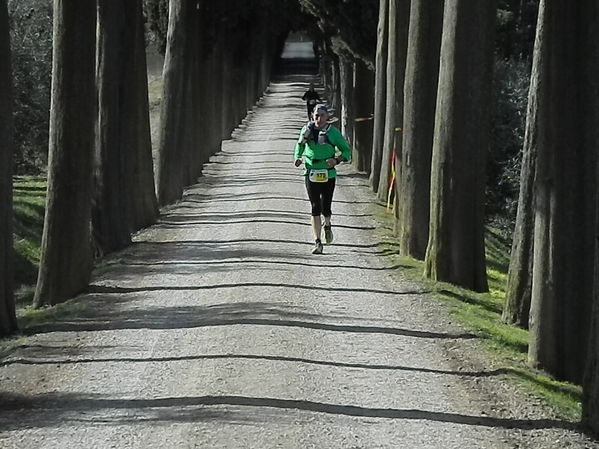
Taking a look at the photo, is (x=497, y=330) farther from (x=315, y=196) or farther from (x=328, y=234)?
(x=328, y=234)

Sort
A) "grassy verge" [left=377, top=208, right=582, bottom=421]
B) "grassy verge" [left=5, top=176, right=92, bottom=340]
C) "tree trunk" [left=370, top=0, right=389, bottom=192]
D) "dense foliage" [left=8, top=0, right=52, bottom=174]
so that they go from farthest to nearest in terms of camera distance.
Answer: "dense foliage" [left=8, top=0, right=52, bottom=174], "tree trunk" [left=370, top=0, right=389, bottom=192], "grassy verge" [left=5, top=176, right=92, bottom=340], "grassy verge" [left=377, top=208, right=582, bottom=421]

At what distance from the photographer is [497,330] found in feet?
43.5

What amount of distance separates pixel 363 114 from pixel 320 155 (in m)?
19.3

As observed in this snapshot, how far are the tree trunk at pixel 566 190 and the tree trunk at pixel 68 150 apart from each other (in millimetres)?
6837

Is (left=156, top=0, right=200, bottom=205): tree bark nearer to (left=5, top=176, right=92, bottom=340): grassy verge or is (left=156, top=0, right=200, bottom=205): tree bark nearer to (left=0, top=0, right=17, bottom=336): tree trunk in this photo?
(left=5, top=176, right=92, bottom=340): grassy verge

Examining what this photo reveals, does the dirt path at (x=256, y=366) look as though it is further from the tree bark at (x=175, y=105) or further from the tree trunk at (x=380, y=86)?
the tree bark at (x=175, y=105)

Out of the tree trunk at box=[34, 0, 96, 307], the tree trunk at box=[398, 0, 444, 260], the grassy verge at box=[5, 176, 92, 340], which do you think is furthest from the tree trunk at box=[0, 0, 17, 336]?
the tree trunk at box=[398, 0, 444, 260]

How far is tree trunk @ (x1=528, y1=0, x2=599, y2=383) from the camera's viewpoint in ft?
36.4

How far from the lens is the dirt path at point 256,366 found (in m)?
9.16

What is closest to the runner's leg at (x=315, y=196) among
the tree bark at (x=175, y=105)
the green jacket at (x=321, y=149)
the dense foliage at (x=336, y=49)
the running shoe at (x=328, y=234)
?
the green jacket at (x=321, y=149)

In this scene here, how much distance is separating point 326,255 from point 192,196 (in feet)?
40.2

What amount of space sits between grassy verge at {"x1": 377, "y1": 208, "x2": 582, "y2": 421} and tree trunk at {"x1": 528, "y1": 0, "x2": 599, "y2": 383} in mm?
343

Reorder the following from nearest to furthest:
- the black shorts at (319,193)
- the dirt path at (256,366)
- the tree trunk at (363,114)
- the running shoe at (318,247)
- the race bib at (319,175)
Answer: the dirt path at (256,366) < the race bib at (319,175) < the black shorts at (319,193) < the running shoe at (318,247) < the tree trunk at (363,114)

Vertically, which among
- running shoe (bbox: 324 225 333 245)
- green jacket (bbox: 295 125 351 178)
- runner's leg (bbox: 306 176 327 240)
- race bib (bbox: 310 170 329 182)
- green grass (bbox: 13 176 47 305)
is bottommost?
green grass (bbox: 13 176 47 305)
